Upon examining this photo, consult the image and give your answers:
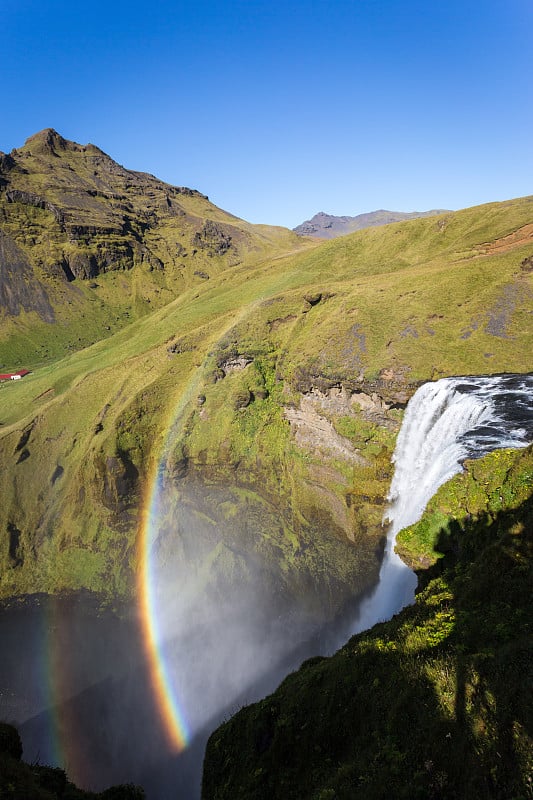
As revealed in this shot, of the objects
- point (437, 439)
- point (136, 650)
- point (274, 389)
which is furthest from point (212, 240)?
point (437, 439)

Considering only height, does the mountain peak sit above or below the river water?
above

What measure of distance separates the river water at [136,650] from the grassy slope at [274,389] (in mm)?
3504

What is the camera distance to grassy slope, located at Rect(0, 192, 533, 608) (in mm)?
33594

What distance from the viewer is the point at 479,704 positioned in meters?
7.23

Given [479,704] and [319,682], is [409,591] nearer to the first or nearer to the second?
[319,682]

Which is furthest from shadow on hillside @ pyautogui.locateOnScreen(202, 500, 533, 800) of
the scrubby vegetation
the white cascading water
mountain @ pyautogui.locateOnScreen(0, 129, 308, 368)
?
mountain @ pyautogui.locateOnScreen(0, 129, 308, 368)

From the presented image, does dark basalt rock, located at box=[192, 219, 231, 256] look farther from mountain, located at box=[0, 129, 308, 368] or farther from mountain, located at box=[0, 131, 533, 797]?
mountain, located at box=[0, 131, 533, 797]

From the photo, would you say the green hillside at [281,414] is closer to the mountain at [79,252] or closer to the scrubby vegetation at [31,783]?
the scrubby vegetation at [31,783]

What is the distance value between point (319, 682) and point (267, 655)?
27267 millimetres

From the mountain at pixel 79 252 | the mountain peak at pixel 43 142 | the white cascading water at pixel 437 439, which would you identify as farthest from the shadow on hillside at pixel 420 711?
the mountain peak at pixel 43 142

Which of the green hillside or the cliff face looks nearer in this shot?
the green hillside

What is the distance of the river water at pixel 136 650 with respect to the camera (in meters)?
22.5

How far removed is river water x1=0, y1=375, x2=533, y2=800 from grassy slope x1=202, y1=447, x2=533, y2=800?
25.4 feet

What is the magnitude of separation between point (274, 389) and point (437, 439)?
23.9 meters
